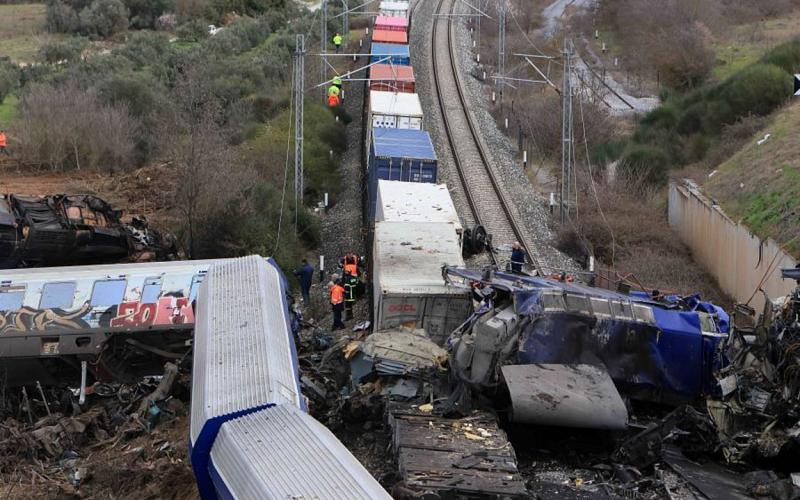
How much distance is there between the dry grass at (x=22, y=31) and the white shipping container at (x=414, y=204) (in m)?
38.2

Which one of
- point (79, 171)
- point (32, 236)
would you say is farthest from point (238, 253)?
point (79, 171)

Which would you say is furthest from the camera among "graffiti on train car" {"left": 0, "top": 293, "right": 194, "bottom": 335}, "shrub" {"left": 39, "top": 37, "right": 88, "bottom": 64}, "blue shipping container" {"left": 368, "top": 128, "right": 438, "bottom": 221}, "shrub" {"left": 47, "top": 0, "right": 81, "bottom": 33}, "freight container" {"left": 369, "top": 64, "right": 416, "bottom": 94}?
"shrub" {"left": 47, "top": 0, "right": 81, "bottom": 33}

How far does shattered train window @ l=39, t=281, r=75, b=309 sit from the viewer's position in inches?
668

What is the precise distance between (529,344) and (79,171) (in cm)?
2335

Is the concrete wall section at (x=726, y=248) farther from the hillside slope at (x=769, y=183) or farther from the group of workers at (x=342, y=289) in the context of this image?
the group of workers at (x=342, y=289)

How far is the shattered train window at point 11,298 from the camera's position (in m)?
16.8

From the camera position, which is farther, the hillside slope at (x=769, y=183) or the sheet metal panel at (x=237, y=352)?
the hillside slope at (x=769, y=183)

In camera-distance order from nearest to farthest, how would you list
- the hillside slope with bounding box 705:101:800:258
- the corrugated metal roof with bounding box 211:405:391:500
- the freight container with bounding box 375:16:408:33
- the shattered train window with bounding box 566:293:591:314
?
1. the corrugated metal roof with bounding box 211:405:391:500
2. the shattered train window with bounding box 566:293:591:314
3. the hillside slope with bounding box 705:101:800:258
4. the freight container with bounding box 375:16:408:33

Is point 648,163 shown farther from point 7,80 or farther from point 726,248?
point 7,80

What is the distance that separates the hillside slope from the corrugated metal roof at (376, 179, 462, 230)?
24.5 feet

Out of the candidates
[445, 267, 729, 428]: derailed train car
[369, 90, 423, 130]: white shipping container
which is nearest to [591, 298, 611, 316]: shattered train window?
[445, 267, 729, 428]: derailed train car

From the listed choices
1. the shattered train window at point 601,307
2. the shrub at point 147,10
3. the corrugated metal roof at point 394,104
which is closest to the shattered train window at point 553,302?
the shattered train window at point 601,307

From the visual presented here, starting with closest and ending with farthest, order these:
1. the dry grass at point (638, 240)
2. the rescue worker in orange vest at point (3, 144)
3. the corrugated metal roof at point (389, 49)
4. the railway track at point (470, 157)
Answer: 1. the dry grass at point (638, 240)
2. the railway track at point (470, 157)
3. the rescue worker in orange vest at point (3, 144)
4. the corrugated metal roof at point (389, 49)

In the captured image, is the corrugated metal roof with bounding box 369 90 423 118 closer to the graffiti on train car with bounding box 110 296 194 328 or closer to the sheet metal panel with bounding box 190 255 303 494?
the graffiti on train car with bounding box 110 296 194 328
